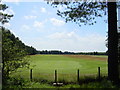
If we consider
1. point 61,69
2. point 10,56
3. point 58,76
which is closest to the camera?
point 10,56

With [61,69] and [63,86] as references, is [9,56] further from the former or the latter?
[61,69]

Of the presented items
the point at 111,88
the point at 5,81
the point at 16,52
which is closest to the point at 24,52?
the point at 16,52

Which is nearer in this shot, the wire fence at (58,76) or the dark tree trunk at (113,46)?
the dark tree trunk at (113,46)

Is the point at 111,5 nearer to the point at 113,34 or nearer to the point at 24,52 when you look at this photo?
the point at 113,34

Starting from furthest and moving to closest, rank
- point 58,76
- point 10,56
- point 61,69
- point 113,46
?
point 61,69, point 58,76, point 10,56, point 113,46

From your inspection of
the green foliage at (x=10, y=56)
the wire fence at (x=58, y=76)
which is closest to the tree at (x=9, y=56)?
the green foliage at (x=10, y=56)

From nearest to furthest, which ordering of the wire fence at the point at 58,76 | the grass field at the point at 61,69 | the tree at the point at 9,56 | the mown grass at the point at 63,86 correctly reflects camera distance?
1. the mown grass at the point at 63,86
2. the tree at the point at 9,56
3. the wire fence at the point at 58,76
4. the grass field at the point at 61,69

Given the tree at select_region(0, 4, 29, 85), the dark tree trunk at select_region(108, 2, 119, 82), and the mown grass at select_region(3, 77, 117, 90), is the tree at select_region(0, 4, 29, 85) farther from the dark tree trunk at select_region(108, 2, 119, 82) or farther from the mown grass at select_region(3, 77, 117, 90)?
the dark tree trunk at select_region(108, 2, 119, 82)

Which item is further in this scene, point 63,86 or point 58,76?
point 58,76

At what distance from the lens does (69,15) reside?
17.4m

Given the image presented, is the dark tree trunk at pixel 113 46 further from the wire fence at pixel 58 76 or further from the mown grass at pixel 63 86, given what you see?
Result: the wire fence at pixel 58 76

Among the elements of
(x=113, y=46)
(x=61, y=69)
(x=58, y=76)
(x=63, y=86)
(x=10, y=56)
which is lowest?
(x=61, y=69)

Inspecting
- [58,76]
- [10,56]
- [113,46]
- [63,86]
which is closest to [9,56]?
[10,56]

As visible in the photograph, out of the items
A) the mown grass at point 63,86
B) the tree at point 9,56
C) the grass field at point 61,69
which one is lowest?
the grass field at point 61,69
